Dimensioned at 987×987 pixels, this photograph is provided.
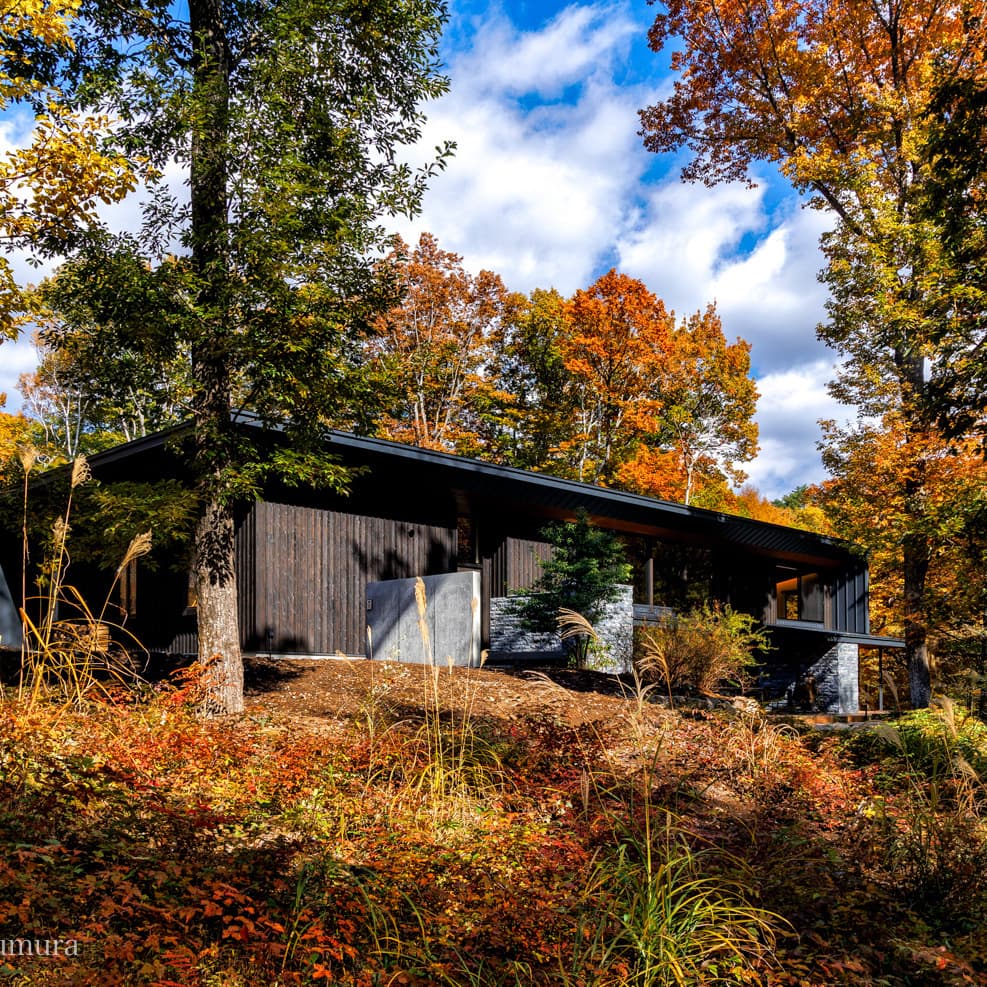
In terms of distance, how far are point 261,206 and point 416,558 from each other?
27.5ft

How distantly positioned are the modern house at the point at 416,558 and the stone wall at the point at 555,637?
0.04m

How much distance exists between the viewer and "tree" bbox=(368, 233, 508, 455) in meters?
26.5

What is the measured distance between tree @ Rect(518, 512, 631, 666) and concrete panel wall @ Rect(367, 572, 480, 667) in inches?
55.1

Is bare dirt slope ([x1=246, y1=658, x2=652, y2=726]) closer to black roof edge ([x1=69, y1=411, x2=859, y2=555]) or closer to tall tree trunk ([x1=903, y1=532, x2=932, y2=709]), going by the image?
black roof edge ([x1=69, y1=411, x2=859, y2=555])

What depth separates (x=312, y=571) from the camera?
44.5ft

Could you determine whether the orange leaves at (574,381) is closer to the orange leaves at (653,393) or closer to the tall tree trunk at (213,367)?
the orange leaves at (653,393)

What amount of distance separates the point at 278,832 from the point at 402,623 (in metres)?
8.64

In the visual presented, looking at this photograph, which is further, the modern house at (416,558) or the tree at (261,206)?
the modern house at (416,558)

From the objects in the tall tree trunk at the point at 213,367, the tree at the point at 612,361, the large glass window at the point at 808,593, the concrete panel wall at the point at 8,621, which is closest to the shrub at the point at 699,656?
the tall tree trunk at the point at 213,367

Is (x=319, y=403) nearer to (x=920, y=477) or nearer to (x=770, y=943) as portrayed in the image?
(x=770, y=943)

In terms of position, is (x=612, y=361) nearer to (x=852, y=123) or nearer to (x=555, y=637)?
(x=852, y=123)

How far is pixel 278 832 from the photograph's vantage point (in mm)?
4809

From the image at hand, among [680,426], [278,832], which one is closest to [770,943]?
[278,832]

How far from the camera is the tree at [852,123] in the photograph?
15539 mm
